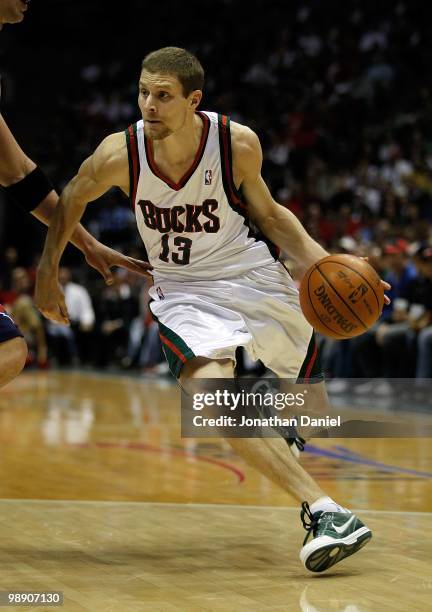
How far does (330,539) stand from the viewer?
402cm

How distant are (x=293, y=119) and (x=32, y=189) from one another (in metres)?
12.6

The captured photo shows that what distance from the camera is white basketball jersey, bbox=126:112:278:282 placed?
451 centimetres

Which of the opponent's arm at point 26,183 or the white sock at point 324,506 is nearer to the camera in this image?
the white sock at point 324,506

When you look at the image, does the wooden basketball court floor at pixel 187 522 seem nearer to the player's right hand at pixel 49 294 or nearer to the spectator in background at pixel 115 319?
the player's right hand at pixel 49 294

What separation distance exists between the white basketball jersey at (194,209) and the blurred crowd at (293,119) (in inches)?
224

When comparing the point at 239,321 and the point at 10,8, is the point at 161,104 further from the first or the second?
the point at 239,321

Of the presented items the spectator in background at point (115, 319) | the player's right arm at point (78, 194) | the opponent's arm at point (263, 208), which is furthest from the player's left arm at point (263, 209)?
the spectator in background at point (115, 319)

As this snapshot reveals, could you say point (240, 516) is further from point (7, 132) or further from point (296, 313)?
point (7, 132)

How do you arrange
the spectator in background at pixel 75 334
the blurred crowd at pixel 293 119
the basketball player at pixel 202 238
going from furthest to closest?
the spectator in background at pixel 75 334
the blurred crowd at pixel 293 119
the basketball player at pixel 202 238

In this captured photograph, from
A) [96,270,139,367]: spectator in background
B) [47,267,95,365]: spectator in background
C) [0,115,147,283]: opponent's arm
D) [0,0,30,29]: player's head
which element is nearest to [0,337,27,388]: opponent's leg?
[0,115,147,283]: opponent's arm

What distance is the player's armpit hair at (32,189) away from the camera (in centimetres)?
468

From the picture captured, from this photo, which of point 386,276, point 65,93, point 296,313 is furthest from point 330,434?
point 65,93

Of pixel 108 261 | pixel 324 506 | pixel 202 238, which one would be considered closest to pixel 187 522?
pixel 324 506

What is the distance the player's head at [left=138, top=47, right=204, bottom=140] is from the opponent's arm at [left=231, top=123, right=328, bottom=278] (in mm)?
283
